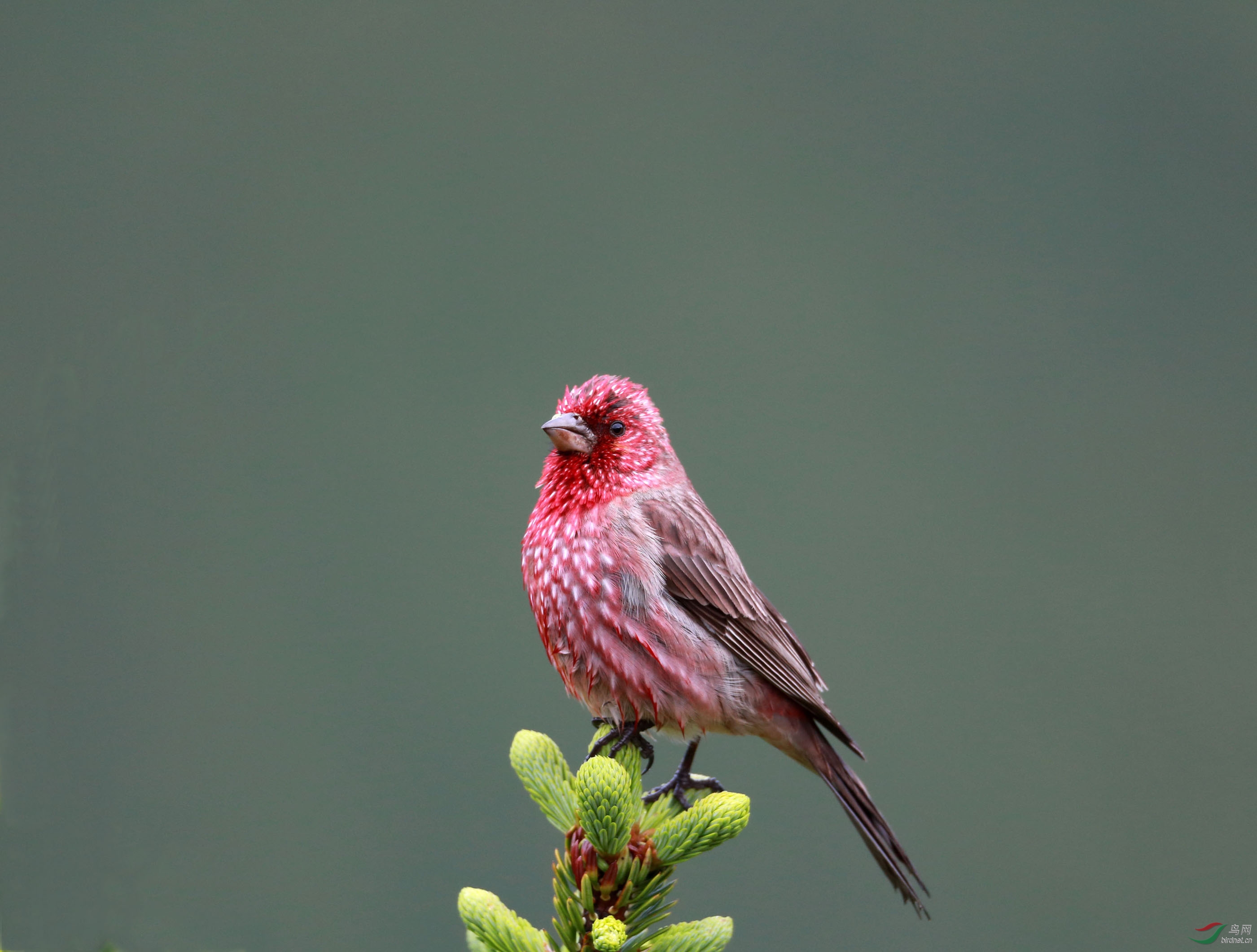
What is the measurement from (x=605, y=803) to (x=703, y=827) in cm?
22

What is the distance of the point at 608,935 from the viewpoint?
5.67 feet

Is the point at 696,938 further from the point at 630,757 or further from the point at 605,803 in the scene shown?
the point at 630,757

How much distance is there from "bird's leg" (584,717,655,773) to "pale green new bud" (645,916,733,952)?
50 cm

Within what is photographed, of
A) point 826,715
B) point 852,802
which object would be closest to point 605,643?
point 826,715

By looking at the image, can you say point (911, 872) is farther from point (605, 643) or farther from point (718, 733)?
point (605, 643)

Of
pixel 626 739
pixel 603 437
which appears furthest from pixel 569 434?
pixel 626 739

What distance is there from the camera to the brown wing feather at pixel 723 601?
96.0 inches

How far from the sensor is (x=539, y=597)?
2.38 m

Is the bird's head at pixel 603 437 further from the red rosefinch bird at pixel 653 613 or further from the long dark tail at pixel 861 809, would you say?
the long dark tail at pixel 861 809

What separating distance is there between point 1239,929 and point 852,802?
2040 millimetres

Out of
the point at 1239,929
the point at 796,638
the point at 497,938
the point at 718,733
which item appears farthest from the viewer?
the point at 1239,929

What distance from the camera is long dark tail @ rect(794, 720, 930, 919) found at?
2.39m

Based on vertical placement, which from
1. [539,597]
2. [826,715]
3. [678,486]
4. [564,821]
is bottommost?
[564,821]

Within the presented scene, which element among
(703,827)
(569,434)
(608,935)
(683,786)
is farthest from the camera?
(569,434)
